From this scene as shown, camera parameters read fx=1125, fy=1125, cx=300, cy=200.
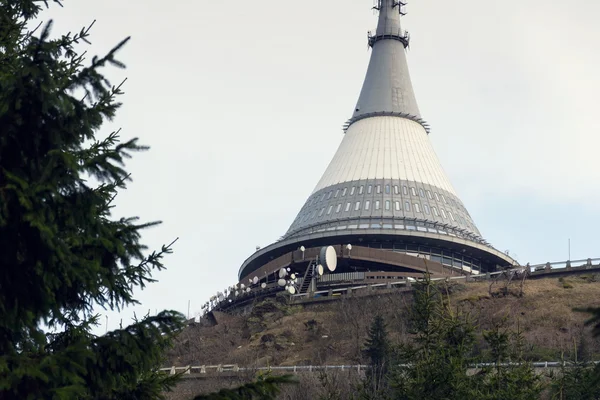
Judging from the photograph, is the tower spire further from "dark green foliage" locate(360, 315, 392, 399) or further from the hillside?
"dark green foliage" locate(360, 315, 392, 399)

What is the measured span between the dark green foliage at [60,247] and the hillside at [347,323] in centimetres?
3915

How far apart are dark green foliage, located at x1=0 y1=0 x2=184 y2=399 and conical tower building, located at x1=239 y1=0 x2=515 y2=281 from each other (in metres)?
54.9

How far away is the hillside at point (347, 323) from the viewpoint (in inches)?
2002

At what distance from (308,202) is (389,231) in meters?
9.52

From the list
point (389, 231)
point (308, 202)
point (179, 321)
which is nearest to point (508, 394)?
point (179, 321)

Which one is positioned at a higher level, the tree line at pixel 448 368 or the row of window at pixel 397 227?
the row of window at pixel 397 227

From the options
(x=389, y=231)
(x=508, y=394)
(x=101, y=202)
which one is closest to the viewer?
(x=101, y=202)

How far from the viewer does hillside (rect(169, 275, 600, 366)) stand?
167 feet

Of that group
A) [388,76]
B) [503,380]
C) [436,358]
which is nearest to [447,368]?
[436,358]

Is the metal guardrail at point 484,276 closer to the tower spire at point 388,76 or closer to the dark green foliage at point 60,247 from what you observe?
the tower spire at point 388,76

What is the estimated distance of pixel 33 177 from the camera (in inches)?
322

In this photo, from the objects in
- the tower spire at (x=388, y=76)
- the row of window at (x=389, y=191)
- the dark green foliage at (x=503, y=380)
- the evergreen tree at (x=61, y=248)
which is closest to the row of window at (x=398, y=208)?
the row of window at (x=389, y=191)

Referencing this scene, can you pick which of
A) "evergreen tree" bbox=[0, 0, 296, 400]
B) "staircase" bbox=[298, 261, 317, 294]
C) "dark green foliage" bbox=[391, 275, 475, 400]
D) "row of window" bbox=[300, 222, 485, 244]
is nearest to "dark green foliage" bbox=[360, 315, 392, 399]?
"dark green foliage" bbox=[391, 275, 475, 400]

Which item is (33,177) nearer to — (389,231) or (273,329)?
(273,329)
